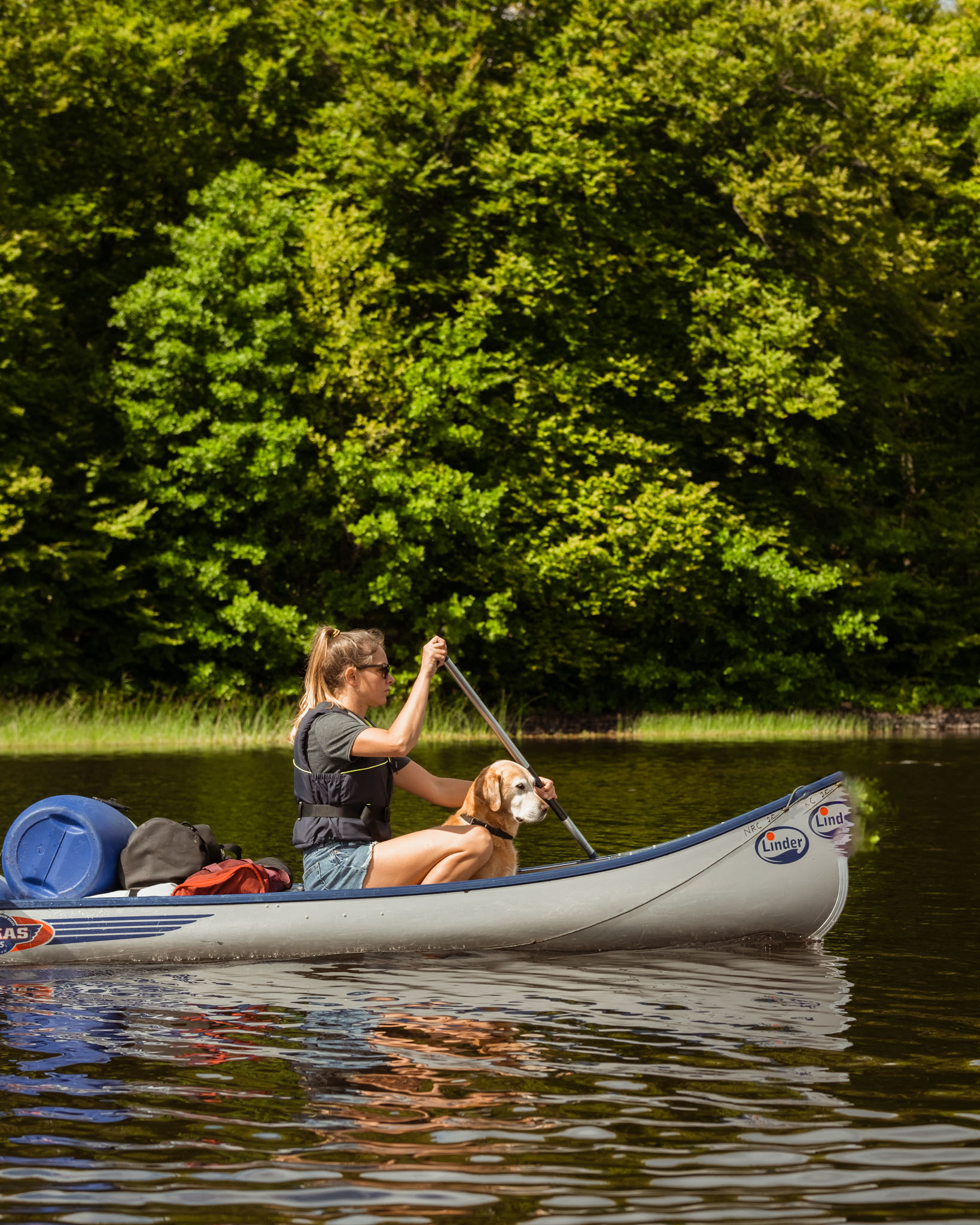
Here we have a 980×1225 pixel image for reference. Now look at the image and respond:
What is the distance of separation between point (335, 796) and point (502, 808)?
81 centimetres

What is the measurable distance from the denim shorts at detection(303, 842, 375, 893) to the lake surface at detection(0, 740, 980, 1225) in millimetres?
377

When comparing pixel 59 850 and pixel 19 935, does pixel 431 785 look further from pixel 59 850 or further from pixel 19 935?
pixel 19 935

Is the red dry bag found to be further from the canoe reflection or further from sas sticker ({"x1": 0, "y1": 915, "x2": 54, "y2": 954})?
sas sticker ({"x1": 0, "y1": 915, "x2": 54, "y2": 954})

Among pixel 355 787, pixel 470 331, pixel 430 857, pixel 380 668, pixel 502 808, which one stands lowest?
pixel 430 857

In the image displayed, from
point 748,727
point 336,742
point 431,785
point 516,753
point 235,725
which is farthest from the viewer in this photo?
point 748,727

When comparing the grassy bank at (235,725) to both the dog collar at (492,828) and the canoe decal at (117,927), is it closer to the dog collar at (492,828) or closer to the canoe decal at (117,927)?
the canoe decal at (117,927)

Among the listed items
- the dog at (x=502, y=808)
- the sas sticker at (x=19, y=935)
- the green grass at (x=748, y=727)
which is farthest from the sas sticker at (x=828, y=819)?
the green grass at (x=748, y=727)

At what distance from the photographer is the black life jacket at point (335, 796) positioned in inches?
275

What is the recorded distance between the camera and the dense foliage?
950 inches

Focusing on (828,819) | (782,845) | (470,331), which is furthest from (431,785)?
(470,331)

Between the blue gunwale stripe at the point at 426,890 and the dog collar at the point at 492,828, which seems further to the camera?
the dog collar at the point at 492,828

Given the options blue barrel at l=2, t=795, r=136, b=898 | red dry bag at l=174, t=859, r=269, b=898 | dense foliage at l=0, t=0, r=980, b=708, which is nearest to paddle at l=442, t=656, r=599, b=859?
red dry bag at l=174, t=859, r=269, b=898

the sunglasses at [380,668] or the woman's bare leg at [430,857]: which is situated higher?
the sunglasses at [380,668]

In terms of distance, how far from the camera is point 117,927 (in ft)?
23.5
